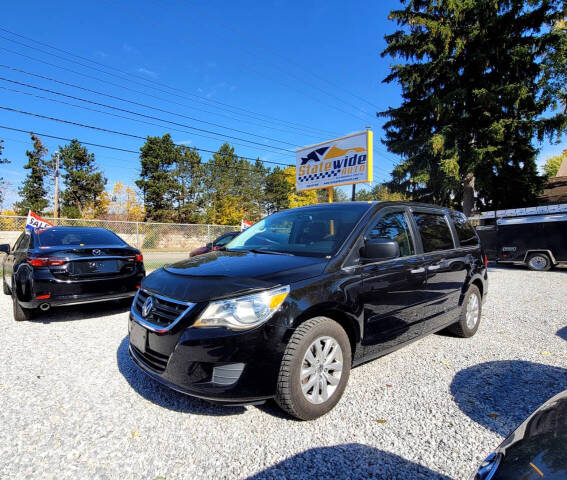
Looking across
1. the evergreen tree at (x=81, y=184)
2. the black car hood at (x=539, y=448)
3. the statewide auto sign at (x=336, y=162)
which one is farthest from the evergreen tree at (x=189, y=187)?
the black car hood at (x=539, y=448)

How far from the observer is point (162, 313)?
92.6 inches

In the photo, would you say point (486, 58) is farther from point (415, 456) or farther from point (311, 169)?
point (415, 456)

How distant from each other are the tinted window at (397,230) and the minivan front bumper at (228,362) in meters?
1.51

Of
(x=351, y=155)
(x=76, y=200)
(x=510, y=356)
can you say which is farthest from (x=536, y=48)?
(x=76, y=200)

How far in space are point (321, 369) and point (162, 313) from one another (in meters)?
1.24

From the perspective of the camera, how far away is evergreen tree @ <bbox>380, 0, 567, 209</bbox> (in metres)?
18.3

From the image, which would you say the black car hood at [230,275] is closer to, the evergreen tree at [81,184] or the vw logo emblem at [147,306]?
the vw logo emblem at [147,306]

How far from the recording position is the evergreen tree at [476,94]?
60.0 feet

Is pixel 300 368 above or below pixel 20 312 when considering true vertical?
Answer: above

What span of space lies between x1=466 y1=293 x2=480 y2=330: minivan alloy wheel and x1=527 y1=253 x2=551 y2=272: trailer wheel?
388 inches

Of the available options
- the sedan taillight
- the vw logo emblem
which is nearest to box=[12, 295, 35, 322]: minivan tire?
the sedan taillight

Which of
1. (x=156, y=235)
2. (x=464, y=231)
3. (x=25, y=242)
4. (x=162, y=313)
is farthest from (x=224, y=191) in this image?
(x=162, y=313)

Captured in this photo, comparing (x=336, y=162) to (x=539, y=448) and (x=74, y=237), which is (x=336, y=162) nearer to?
(x=74, y=237)

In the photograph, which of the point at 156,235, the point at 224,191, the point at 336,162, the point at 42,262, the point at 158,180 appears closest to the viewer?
the point at 42,262
